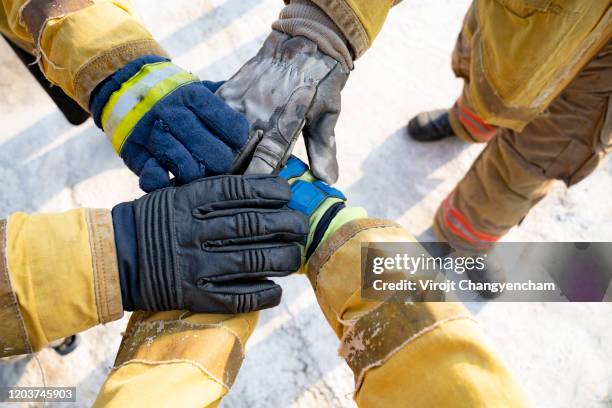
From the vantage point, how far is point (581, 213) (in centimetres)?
198

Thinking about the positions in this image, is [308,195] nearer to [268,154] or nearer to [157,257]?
[268,154]

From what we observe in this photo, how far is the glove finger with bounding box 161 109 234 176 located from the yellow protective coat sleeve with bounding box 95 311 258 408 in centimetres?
32

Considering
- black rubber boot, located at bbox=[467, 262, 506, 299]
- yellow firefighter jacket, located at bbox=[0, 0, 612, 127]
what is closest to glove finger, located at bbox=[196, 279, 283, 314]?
yellow firefighter jacket, located at bbox=[0, 0, 612, 127]

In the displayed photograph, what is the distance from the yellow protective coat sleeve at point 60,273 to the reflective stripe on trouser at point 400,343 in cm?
42

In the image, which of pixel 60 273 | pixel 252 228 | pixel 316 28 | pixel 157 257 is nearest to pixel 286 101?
pixel 316 28

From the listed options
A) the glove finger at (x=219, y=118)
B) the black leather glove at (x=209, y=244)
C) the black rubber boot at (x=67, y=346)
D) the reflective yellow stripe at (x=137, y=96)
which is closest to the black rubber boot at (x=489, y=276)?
the black leather glove at (x=209, y=244)

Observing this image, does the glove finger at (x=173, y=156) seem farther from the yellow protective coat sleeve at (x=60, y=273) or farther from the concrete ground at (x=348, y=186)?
the concrete ground at (x=348, y=186)

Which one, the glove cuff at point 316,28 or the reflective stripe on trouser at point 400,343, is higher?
the glove cuff at point 316,28

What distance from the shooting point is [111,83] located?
1068 millimetres

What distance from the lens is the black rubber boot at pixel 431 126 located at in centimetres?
204

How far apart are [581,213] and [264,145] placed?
158 centimetres

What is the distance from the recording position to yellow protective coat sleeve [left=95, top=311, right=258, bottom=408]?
762 mm

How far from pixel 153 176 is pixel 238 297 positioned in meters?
0.32

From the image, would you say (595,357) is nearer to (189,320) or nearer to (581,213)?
(581,213)
